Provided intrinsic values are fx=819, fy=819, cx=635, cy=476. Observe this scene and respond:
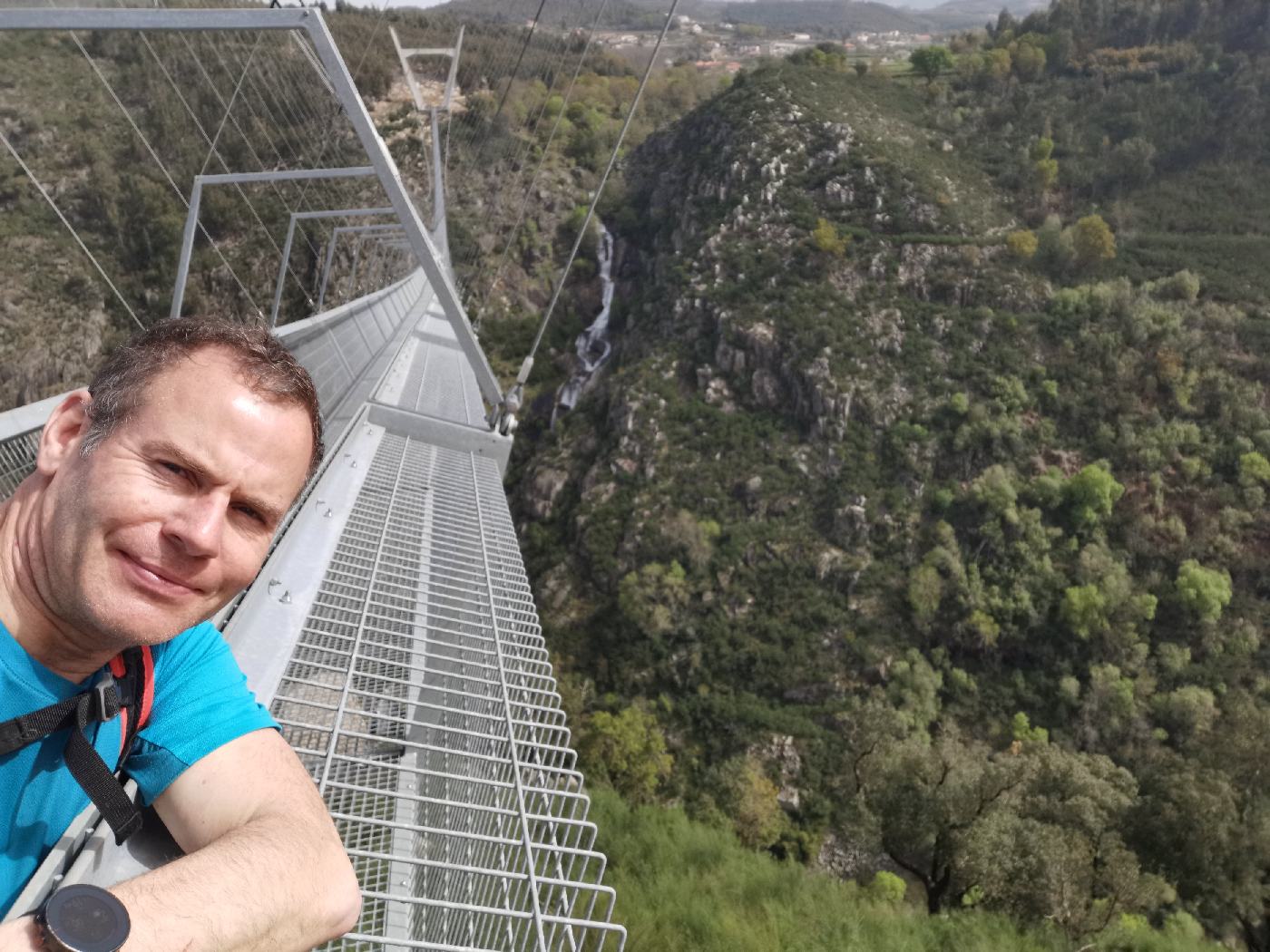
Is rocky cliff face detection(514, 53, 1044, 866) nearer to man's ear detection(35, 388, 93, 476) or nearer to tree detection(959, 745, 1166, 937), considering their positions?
tree detection(959, 745, 1166, 937)

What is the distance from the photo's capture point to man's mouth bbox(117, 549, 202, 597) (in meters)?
0.99

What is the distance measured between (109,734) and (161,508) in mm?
330

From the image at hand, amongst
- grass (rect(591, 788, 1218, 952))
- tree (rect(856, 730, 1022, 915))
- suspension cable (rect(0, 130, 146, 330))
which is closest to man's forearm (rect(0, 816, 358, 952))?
grass (rect(591, 788, 1218, 952))

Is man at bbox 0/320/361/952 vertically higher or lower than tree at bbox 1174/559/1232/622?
higher

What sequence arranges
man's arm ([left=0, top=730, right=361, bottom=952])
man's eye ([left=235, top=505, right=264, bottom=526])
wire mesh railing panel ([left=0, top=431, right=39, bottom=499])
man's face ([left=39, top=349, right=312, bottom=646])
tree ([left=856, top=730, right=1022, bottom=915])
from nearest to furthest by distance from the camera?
man's arm ([left=0, top=730, right=361, bottom=952]) → man's face ([left=39, top=349, right=312, bottom=646]) → man's eye ([left=235, top=505, right=264, bottom=526]) → wire mesh railing panel ([left=0, top=431, right=39, bottom=499]) → tree ([left=856, top=730, right=1022, bottom=915])

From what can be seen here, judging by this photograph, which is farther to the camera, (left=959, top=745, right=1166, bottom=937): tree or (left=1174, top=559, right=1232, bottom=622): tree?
(left=1174, top=559, right=1232, bottom=622): tree

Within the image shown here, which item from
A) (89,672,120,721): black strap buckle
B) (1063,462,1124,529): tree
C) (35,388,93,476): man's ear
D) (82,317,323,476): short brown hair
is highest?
(82,317,323,476): short brown hair

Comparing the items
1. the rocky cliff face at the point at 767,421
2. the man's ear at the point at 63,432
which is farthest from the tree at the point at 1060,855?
the rocky cliff face at the point at 767,421

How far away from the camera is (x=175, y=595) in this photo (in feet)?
3.29

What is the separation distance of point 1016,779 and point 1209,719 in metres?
20.4

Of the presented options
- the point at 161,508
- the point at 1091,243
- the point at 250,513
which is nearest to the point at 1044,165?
the point at 1091,243

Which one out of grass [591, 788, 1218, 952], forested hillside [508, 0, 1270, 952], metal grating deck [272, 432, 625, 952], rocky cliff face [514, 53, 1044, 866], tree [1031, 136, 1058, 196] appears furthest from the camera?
tree [1031, 136, 1058, 196]

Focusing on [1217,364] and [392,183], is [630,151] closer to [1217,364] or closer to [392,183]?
[1217,364]

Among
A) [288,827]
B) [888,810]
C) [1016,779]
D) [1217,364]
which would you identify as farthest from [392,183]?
[1217,364]
